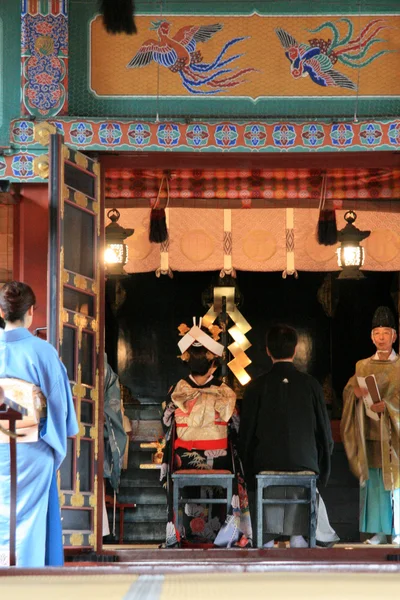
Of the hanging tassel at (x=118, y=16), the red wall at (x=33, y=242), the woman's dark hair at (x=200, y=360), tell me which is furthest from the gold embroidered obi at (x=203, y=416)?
the hanging tassel at (x=118, y=16)

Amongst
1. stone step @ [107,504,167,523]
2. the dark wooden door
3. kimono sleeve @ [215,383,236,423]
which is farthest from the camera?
stone step @ [107,504,167,523]

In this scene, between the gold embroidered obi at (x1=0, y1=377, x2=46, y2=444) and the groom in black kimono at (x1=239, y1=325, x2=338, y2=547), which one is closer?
the gold embroidered obi at (x1=0, y1=377, x2=46, y2=444)

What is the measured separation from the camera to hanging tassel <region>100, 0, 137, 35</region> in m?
6.23

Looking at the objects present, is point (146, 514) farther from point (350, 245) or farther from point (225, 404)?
point (350, 245)

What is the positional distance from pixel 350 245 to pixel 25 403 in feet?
16.5

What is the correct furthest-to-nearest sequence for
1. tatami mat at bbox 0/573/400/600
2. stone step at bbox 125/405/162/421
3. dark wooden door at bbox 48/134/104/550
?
stone step at bbox 125/405/162/421 < dark wooden door at bbox 48/134/104/550 < tatami mat at bbox 0/573/400/600

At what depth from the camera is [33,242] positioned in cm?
890

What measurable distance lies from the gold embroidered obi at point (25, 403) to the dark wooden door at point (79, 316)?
1.30m

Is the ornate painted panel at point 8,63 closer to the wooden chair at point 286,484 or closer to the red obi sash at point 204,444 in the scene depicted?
the red obi sash at point 204,444

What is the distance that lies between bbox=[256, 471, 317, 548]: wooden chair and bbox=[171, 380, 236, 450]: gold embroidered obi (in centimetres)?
74

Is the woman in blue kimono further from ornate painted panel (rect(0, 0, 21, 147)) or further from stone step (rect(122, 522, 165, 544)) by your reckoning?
stone step (rect(122, 522, 165, 544))

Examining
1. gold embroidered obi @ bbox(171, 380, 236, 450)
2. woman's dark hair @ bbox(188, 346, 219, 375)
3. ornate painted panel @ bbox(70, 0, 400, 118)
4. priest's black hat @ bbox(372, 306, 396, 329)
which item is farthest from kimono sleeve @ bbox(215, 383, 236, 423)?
ornate painted panel @ bbox(70, 0, 400, 118)

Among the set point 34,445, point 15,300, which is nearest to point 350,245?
point 15,300

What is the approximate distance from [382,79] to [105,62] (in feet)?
7.18
